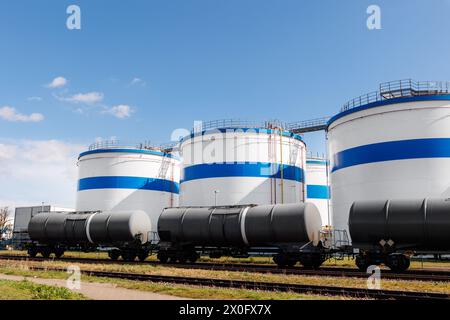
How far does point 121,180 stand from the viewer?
166 feet

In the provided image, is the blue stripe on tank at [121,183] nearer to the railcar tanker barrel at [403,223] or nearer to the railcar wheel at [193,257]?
the railcar wheel at [193,257]

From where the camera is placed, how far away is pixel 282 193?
39656 mm

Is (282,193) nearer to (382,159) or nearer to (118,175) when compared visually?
(382,159)

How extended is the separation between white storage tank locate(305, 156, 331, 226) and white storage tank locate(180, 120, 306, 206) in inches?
573

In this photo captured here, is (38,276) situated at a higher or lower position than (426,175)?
lower

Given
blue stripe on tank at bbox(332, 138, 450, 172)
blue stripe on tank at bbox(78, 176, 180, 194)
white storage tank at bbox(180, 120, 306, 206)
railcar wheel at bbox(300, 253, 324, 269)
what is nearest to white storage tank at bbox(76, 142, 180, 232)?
blue stripe on tank at bbox(78, 176, 180, 194)

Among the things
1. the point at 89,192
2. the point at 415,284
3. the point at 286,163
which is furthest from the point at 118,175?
the point at 415,284

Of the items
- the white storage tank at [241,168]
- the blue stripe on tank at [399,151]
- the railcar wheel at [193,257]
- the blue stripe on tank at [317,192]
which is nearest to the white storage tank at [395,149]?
the blue stripe on tank at [399,151]

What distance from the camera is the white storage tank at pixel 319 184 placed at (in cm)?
5656

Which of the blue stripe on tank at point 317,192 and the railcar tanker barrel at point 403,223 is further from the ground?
the blue stripe on tank at point 317,192

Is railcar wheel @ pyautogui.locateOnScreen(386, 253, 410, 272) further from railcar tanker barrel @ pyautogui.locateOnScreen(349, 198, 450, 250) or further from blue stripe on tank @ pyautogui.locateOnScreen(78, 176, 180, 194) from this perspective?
blue stripe on tank @ pyautogui.locateOnScreen(78, 176, 180, 194)

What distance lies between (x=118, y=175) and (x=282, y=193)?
21.9 m

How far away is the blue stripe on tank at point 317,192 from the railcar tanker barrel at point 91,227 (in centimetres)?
2995
